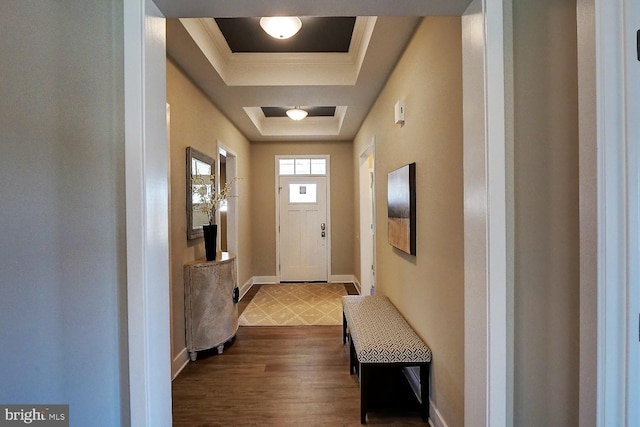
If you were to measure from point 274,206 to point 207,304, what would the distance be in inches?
118

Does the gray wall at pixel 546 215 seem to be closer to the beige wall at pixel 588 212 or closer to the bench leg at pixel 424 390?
the beige wall at pixel 588 212

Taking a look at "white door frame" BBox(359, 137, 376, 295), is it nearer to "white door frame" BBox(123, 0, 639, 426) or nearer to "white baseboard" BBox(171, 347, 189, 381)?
"white baseboard" BBox(171, 347, 189, 381)

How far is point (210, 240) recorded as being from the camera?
109 inches

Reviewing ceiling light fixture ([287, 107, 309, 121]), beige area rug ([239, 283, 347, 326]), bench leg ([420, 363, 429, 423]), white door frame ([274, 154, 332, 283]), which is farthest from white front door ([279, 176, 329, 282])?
bench leg ([420, 363, 429, 423])

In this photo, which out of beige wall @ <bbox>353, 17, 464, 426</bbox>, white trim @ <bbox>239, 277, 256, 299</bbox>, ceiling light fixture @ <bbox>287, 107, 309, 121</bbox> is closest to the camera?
beige wall @ <bbox>353, 17, 464, 426</bbox>

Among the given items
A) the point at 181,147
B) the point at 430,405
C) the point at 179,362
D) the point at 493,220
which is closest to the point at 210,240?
the point at 181,147

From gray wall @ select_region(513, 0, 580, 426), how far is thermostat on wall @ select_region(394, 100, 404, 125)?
126 cm

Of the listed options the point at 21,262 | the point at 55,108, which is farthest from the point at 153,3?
the point at 21,262

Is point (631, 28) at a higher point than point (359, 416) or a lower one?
higher

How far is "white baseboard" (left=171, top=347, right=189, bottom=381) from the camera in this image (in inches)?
91.4

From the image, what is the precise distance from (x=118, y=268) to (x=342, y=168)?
15.3 feet

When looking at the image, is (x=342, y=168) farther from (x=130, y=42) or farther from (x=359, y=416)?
(x=130, y=42)

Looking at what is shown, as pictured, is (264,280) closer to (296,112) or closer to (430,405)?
(296,112)

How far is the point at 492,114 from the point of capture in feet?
3.27
